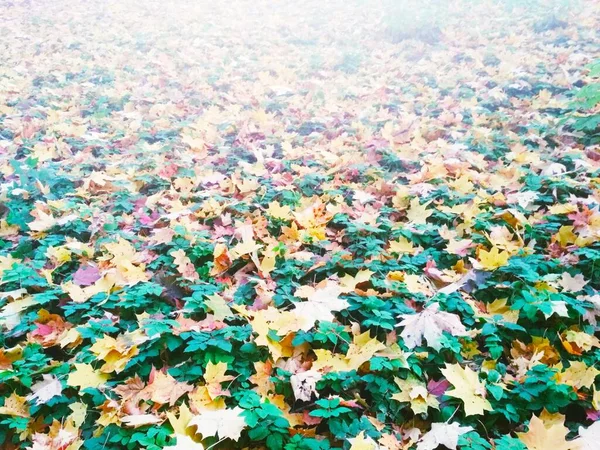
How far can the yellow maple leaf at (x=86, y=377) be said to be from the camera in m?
1.96

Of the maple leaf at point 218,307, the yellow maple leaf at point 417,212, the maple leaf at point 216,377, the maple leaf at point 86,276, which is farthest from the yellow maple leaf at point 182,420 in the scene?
the yellow maple leaf at point 417,212

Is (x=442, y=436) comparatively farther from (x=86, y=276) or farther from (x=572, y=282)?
(x=86, y=276)

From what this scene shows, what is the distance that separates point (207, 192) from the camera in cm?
359

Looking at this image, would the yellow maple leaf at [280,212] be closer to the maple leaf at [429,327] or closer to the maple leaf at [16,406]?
the maple leaf at [429,327]

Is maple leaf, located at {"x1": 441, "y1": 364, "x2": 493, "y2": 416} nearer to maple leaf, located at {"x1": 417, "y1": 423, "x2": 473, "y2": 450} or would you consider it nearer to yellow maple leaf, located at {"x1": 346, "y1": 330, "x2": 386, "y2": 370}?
maple leaf, located at {"x1": 417, "y1": 423, "x2": 473, "y2": 450}

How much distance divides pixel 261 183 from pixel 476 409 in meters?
2.50

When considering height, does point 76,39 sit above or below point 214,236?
above

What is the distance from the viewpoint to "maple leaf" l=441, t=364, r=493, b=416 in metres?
1.82

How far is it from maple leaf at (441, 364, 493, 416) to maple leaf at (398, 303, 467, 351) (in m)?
0.14

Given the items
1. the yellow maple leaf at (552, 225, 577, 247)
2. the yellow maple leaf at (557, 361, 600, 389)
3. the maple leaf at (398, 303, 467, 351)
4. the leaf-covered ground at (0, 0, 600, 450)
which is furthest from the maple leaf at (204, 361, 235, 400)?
the yellow maple leaf at (552, 225, 577, 247)

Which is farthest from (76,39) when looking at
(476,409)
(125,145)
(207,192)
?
(476,409)

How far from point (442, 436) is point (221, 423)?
889 millimetres

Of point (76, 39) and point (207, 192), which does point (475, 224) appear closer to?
point (207, 192)

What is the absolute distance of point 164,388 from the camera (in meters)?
1.95
